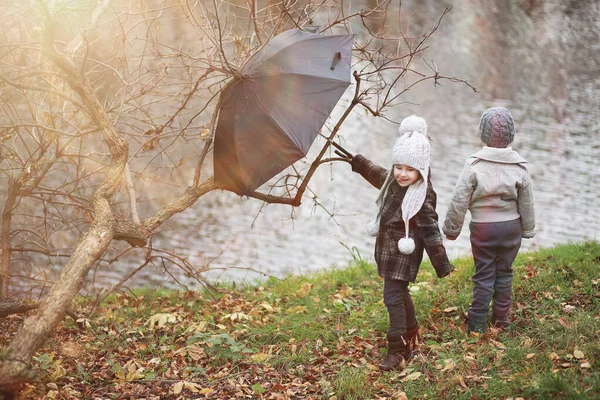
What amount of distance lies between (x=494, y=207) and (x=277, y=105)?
1728mm

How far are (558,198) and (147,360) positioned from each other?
8720mm

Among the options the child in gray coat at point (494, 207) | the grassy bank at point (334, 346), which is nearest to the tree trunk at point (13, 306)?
the grassy bank at point (334, 346)

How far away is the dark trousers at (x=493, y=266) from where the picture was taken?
14.4 feet

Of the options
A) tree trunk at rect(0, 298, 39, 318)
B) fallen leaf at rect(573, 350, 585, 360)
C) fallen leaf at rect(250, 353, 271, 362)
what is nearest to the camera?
fallen leaf at rect(573, 350, 585, 360)

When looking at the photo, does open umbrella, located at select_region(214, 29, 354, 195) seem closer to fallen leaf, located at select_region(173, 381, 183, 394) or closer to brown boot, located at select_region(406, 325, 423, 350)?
fallen leaf, located at select_region(173, 381, 183, 394)

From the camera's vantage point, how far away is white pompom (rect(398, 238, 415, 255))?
4070 millimetres

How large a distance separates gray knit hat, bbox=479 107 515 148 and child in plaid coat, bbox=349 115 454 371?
1.75 ft

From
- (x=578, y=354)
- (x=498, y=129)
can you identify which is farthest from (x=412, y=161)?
(x=578, y=354)

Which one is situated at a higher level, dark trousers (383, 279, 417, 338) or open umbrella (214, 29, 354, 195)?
open umbrella (214, 29, 354, 195)

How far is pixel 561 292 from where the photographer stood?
5.05 m

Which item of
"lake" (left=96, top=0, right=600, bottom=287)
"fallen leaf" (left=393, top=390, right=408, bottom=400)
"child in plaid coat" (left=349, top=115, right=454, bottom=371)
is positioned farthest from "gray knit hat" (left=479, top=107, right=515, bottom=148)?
"fallen leaf" (left=393, top=390, right=408, bottom=400)

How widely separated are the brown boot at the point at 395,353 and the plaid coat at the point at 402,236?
17.7 inches

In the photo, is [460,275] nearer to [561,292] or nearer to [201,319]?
[561,292]

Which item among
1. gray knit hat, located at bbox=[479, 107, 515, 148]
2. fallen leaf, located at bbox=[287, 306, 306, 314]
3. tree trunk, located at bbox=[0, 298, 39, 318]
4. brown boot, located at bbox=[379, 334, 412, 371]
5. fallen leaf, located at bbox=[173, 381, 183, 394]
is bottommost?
fallen leaf, located at bbox=[173, 381, 183, 394]
